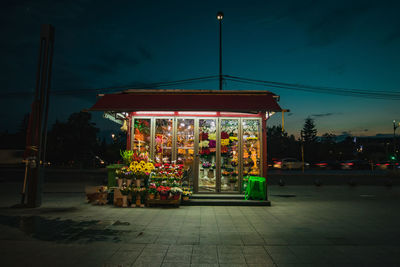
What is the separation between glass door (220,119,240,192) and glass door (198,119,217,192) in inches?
14.2

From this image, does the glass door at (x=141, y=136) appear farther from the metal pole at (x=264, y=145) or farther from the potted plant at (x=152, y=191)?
the metal pole at (x=264, y=145)

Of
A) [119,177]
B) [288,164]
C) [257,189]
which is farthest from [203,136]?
[288,164]

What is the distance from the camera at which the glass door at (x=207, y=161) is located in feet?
34.9

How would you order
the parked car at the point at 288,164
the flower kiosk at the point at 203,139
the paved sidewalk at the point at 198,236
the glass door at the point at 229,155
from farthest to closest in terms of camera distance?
the parked car at the point at 288,164 < the glass door at the point at 229,155 < the flower kiosk at the point at 203,139 < the paved sidewalk at the point at 198,236

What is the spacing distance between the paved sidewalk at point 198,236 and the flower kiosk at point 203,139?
1.99 meters

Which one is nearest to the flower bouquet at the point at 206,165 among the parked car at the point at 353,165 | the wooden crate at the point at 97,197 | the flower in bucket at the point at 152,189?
the flower in bucket at the point at 152,189

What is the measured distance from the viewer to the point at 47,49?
29.6 ft

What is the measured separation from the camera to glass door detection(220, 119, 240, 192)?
34.8 ft

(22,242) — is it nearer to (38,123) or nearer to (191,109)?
(38,123)

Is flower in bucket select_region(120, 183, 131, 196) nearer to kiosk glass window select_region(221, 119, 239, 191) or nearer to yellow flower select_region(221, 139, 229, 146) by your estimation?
kiosk glass window select_region(221, 119, 239, 191)

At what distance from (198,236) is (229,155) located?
5.50 m

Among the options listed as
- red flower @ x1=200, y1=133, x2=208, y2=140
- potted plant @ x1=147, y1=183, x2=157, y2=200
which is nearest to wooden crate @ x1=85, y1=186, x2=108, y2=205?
potted plant @ x1=147, y1=183, x2=157, y2=200

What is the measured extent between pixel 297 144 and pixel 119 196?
5335 cm

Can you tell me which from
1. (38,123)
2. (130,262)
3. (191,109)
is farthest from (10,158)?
(130,262)
